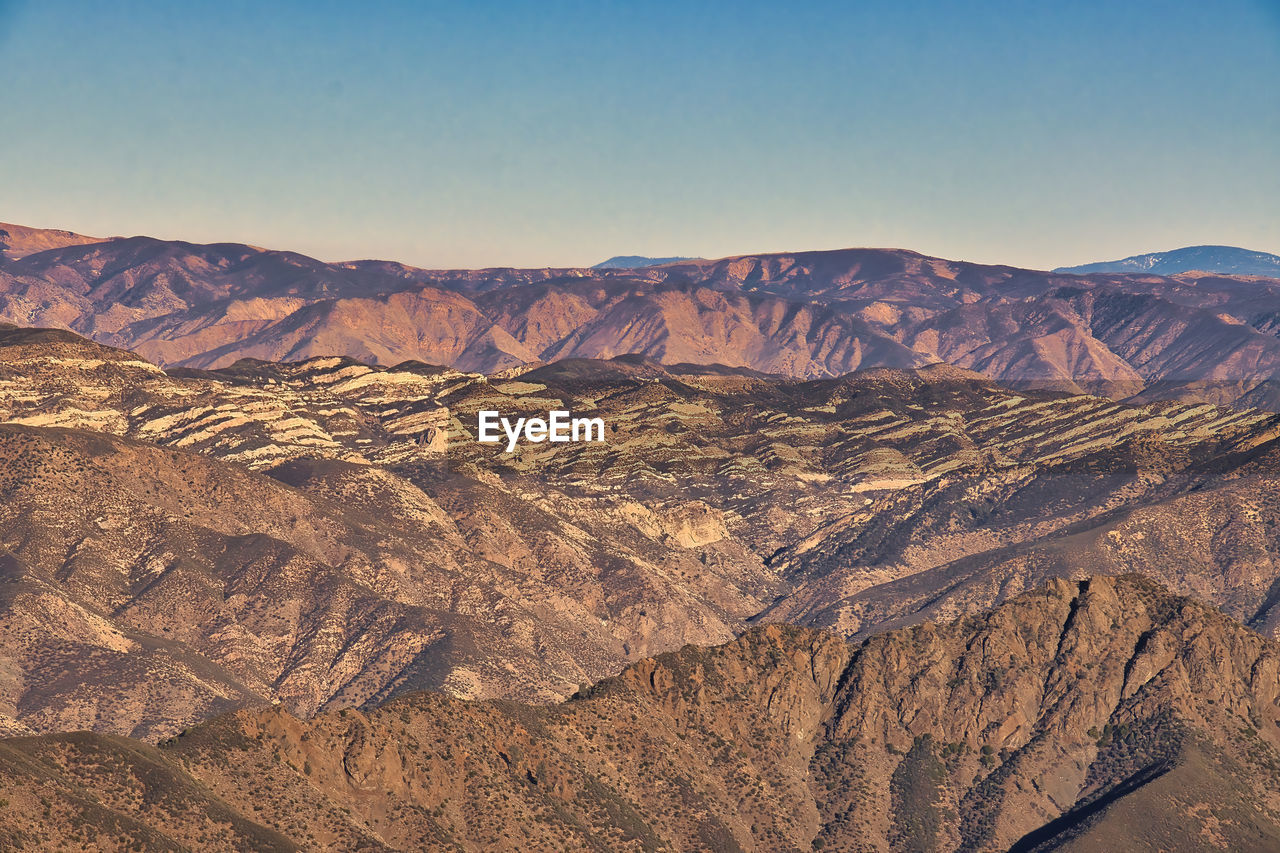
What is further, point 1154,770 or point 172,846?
point 1154,770

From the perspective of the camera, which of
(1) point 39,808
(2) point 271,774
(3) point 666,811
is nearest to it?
(1) point 39,808

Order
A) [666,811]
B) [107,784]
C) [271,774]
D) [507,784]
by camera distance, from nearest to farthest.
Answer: [107,784] < [271,774] < [507,784] < [666,811]

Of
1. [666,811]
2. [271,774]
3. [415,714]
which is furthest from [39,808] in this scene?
[666,811]

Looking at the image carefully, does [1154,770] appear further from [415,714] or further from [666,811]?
[415,714]

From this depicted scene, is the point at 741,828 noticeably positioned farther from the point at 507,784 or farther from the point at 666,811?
the point at 507,784

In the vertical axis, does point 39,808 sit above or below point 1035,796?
above

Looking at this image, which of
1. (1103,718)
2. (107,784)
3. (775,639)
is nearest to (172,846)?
(107,784)
